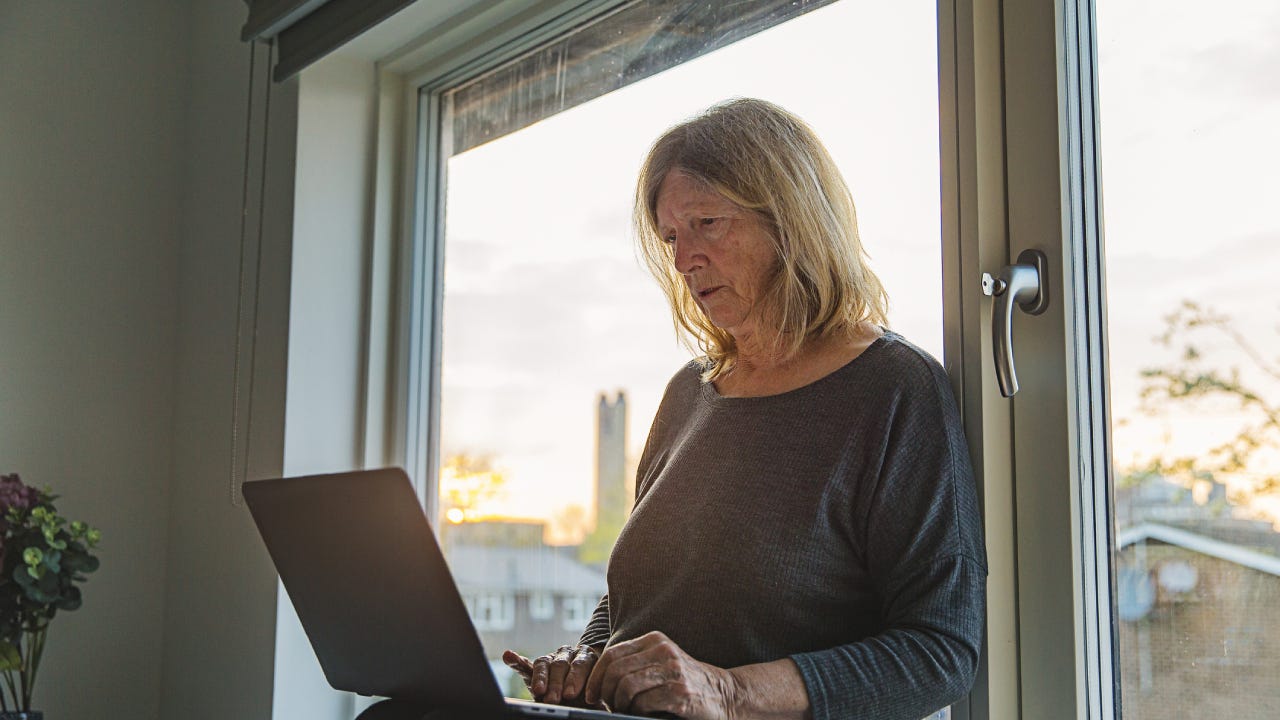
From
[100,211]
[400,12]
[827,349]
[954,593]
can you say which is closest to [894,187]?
[827,349]

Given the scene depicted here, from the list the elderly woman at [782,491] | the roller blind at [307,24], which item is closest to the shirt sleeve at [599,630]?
the elderly woman at [782,491]

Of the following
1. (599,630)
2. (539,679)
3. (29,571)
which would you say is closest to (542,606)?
(599,630)

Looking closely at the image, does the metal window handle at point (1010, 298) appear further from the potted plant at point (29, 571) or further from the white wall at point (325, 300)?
the potted plant at point (29, 571)

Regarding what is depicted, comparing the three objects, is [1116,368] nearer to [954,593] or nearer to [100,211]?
[954,593]

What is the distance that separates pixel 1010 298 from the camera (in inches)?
45.2

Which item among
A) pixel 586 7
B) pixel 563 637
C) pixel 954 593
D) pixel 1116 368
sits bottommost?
pixel 563 637

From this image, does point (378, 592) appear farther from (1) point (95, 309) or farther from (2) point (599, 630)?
(1) point (95, 309)

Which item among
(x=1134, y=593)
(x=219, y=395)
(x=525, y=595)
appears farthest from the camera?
(x=219, y=395)

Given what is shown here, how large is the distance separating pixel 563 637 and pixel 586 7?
103cm

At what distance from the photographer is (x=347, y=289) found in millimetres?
2184

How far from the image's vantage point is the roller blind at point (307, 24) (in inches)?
76.9

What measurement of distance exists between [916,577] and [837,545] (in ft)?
0.32

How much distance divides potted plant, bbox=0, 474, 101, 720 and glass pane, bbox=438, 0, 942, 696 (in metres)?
0.67

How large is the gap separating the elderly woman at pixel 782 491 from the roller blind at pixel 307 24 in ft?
2.64
